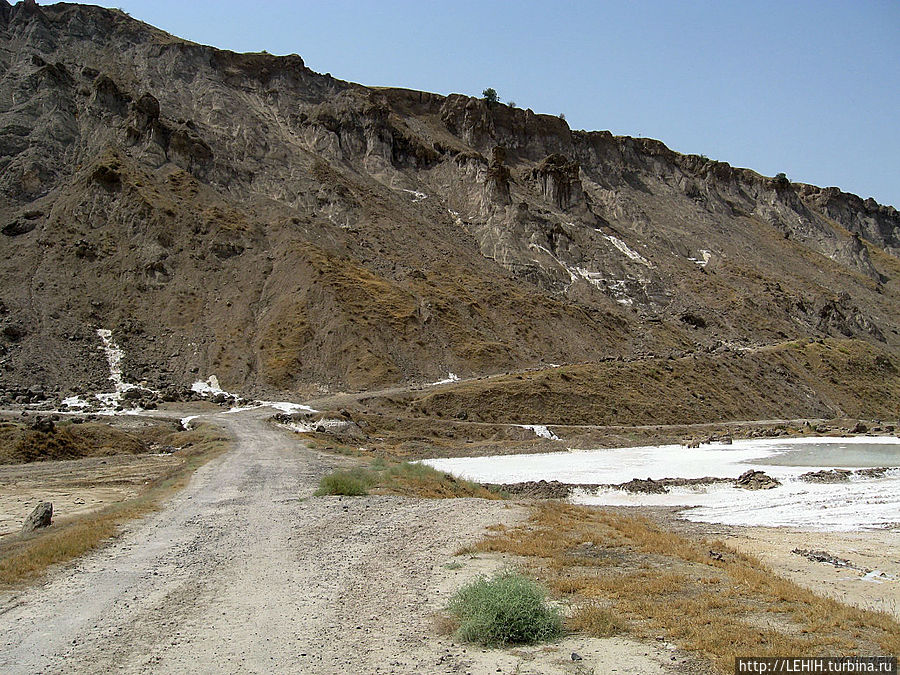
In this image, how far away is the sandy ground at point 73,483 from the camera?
16797 mm

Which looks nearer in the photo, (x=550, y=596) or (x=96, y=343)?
(x=550, y=596)

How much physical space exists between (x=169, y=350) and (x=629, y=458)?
38408 millimetres

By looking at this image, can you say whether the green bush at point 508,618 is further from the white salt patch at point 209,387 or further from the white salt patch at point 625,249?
the white salt patch at point 625,249

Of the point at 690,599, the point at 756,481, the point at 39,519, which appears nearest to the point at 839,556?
the point at 690,599

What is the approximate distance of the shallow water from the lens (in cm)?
2009

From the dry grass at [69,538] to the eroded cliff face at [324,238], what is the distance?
3323 centimetres

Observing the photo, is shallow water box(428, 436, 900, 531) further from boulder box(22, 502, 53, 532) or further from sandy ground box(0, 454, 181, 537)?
boulder box(22, 502, 53, 532)

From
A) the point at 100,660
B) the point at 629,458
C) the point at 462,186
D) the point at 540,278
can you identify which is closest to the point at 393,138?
the point at 462,186

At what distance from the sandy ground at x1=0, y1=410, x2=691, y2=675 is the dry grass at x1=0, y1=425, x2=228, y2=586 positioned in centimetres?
35

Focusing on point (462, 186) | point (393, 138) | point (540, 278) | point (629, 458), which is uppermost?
point (393, 138)

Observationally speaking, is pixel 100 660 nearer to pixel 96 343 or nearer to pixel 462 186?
pixel 96 343

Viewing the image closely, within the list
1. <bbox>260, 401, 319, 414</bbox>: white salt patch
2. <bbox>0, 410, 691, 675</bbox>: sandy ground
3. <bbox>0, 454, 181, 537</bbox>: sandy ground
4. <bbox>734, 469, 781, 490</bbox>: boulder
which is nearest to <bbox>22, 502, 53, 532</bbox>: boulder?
<bbox>0, 454, 181, 537</bbox>: sandy ground

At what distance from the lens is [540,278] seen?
73812mm

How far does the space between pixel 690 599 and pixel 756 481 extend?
20.2m
